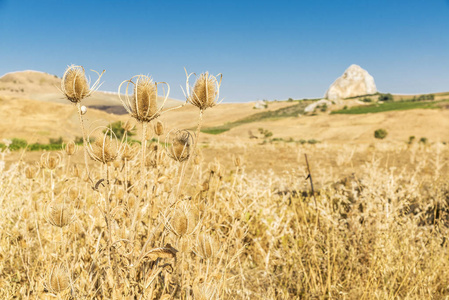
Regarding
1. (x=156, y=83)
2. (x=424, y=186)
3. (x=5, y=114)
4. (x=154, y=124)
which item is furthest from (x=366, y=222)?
(x=5, y=114)

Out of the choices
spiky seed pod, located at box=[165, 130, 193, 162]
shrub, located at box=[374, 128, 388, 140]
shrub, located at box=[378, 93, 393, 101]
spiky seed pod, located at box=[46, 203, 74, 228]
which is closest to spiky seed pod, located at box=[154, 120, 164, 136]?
spiky seed pod, located at box=[165, 130, 193, 162]

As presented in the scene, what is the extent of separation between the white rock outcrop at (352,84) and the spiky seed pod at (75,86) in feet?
332

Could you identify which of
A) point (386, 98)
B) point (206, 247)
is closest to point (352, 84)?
point (386, 98)

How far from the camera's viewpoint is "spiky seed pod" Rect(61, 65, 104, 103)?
124cm

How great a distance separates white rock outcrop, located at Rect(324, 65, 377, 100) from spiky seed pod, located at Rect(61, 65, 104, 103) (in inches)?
3982

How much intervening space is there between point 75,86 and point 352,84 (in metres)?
111

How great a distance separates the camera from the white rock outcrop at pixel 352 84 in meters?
99.9

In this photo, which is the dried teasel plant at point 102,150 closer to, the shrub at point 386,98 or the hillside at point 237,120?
the hillside at point 237,120

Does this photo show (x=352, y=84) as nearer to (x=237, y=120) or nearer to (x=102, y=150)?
(x=237, y=120)

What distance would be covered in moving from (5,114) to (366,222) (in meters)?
26.3

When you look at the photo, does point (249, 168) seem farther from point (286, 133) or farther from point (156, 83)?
point (286, 133)

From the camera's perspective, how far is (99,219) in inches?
84.0

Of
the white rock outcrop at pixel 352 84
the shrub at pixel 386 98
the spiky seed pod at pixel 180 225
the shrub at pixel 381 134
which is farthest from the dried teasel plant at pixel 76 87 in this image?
the white rock outcrop at pixel 352 84

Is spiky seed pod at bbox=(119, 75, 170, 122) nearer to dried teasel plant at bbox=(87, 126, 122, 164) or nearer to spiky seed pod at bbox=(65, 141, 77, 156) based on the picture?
dried teasel plant at bbox=(87, 126, 122, 164)
